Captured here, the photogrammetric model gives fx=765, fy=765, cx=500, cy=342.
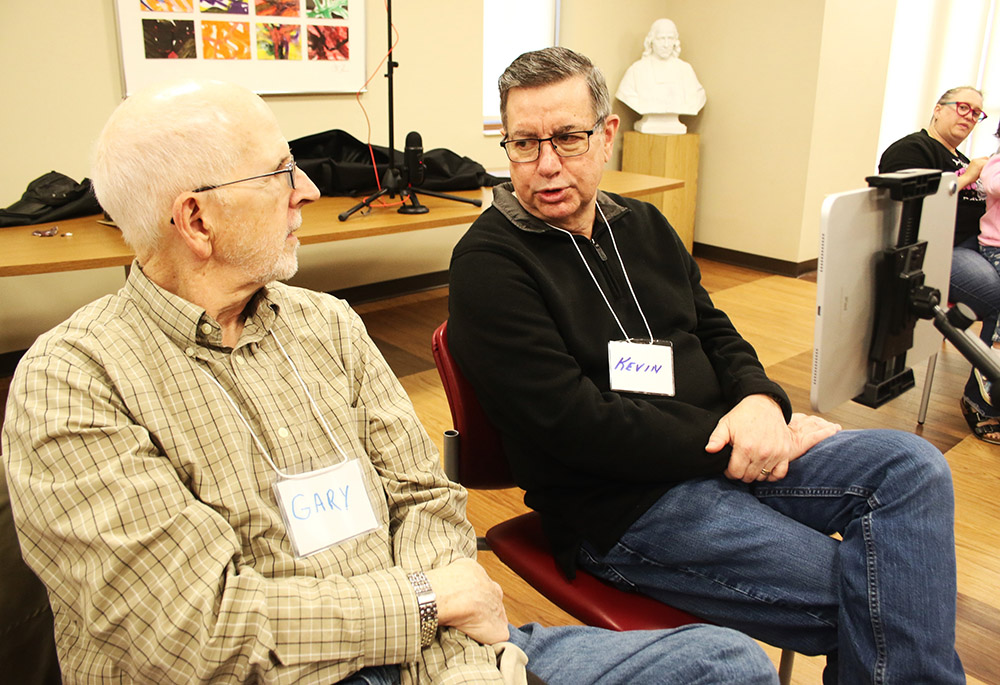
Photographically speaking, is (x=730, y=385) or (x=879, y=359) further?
(x=879, y=359)

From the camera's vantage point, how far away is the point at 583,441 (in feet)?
4.24

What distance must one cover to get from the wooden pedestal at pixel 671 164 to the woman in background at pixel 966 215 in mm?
1946

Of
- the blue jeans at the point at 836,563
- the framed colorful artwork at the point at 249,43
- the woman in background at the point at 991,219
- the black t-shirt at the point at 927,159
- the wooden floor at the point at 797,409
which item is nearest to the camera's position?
the blue jeans at the point at 836,563

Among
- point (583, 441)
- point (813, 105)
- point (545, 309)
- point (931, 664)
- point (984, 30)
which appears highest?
point (984, 30)

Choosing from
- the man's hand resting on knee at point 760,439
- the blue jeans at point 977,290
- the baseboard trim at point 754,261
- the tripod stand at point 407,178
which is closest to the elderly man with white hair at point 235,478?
the man's hand resting on knee at point 760,439

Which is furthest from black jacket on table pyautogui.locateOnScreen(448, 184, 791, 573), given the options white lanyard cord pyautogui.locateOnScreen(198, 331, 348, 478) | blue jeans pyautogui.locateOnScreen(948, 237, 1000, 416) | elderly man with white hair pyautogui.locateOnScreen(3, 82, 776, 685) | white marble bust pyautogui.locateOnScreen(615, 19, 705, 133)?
white marble bust pyautogui.locateOnScreen(615, 19, 705, 133)

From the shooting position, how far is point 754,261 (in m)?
5.52

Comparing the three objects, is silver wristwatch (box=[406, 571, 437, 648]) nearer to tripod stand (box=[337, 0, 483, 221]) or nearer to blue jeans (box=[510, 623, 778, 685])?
blue jeans (box=[510, 623, 778, 685])

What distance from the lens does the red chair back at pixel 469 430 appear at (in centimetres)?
140

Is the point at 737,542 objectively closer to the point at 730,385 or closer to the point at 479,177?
the point at 730,385

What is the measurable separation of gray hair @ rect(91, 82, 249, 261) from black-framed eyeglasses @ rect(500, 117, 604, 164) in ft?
2.05

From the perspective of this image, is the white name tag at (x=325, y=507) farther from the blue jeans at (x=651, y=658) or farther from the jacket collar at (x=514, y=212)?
the jacket collar at (x=514, y=212)

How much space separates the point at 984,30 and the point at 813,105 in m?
2.56

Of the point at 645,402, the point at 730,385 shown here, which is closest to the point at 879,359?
the point at 730,385
